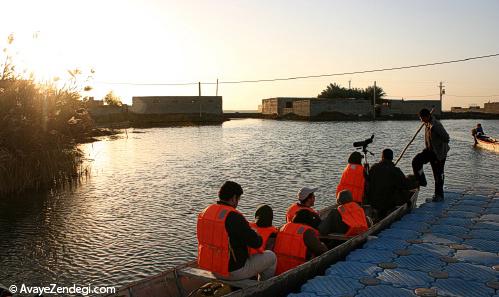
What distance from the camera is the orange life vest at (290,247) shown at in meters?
7.96

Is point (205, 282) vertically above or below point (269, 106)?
below

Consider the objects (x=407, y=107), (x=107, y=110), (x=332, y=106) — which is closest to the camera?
(x=107, y=110)

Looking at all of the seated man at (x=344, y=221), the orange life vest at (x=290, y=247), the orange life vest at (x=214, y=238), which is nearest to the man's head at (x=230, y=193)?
the orange life vest at (x=214, y=238)

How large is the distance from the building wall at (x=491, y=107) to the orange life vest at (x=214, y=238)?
509 ft

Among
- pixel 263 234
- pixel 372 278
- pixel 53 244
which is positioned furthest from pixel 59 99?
pixel 372 278

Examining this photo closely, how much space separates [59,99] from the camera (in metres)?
22.2

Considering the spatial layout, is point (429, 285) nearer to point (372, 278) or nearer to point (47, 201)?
point (372, 278)

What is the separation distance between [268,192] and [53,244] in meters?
10.1

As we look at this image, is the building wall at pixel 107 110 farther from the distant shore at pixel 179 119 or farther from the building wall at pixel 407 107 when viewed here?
the building wall at pixel 407 107

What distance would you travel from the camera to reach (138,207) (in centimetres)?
1845

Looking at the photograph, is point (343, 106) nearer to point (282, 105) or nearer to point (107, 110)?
point (282, 105)

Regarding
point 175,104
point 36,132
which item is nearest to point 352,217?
point 36,132

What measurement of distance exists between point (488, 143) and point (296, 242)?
36.4 m

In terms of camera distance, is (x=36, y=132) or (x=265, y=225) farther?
(x=36, y=132)
